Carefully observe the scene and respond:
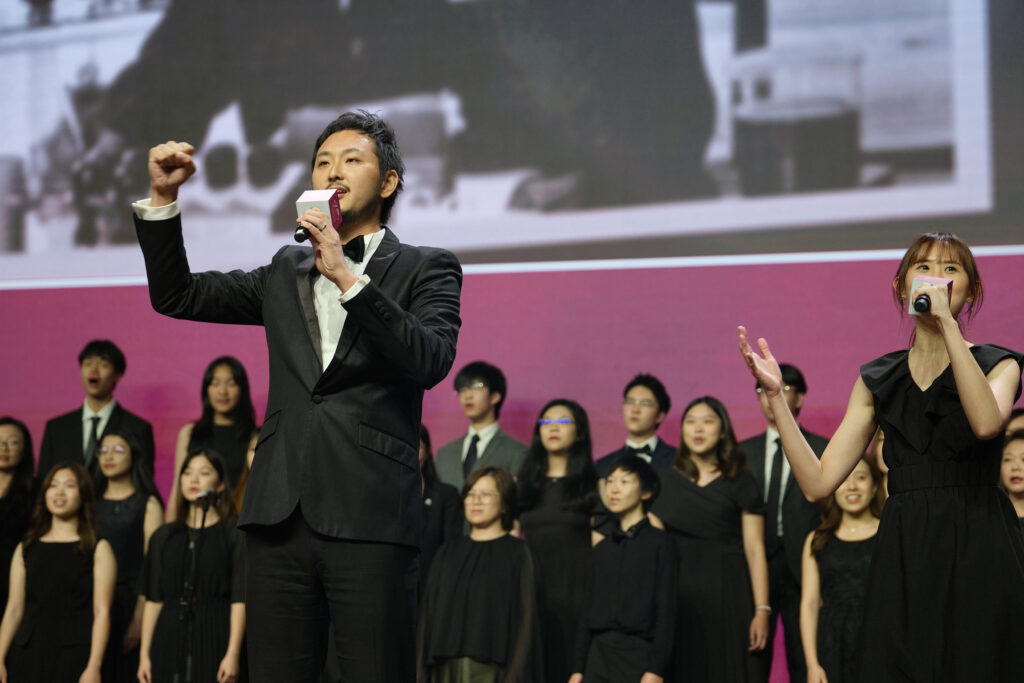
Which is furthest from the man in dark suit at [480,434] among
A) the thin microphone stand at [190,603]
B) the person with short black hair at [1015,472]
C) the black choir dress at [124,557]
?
the person with short black hair at [1015,472]

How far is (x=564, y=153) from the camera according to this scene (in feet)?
17.5

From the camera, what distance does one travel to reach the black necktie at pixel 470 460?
4.96 metres

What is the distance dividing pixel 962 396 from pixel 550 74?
3632 millimetres

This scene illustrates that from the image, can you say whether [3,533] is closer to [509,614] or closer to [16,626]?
[16,626]

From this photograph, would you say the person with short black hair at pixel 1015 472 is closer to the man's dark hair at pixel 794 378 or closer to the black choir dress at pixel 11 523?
the man's dark hair at pixel 794 378

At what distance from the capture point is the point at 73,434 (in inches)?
209

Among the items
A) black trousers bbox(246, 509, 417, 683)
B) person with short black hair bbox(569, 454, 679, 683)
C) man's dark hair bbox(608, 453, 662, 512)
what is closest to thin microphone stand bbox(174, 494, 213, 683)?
person with short black hair bbox(569, 454, 679, 683)

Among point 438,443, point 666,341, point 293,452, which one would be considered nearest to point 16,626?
point 438,443

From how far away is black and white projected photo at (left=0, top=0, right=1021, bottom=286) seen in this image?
4969 millimetres

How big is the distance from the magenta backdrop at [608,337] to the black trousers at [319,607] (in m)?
3.44

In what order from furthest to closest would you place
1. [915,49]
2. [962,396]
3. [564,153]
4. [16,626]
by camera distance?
[564,153] < [915,49] < [16,626] < [962,396]

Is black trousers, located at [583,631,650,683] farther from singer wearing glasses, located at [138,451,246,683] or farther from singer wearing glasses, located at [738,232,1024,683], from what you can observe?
singer wearing glasses, located at [738,232,1024,683]

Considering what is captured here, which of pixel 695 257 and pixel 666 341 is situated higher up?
pixel 695 257

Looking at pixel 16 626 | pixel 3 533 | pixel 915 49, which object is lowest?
pixel 16 626
